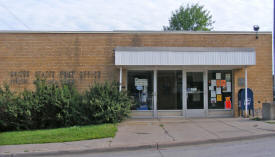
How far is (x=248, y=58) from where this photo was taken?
11.8m

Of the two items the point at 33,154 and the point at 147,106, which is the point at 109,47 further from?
the point at 33,154

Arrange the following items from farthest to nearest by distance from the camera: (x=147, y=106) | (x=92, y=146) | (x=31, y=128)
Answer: (x=147, y=106), (x=31, y=128), (x=92, y=146)

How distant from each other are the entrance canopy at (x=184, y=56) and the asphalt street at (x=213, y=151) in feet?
15.7

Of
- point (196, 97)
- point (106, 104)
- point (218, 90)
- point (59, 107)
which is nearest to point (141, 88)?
point (106, 104)

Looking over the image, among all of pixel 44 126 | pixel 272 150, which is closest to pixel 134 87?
pixel 44 126

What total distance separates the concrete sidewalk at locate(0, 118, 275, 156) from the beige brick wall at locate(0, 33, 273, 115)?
291 centimetres

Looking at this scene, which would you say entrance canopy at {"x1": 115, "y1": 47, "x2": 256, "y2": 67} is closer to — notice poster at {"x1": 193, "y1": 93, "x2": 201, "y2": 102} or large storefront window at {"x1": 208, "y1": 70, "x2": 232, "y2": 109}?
large storefront window at {"x1": 208, "y1": 70, "x2": 232, "y2": 109}

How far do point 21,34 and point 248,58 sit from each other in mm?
11235

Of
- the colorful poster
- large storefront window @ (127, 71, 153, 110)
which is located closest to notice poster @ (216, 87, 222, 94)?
the colorful poster

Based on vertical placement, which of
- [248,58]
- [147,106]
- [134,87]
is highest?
[248,58]

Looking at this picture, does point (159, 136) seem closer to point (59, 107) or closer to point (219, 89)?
point (59, 107)

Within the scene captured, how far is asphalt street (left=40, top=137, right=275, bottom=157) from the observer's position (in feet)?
21.6

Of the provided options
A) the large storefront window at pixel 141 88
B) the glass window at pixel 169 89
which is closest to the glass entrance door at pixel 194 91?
the glass window at pixel 169 89

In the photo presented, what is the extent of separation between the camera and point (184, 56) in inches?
464
